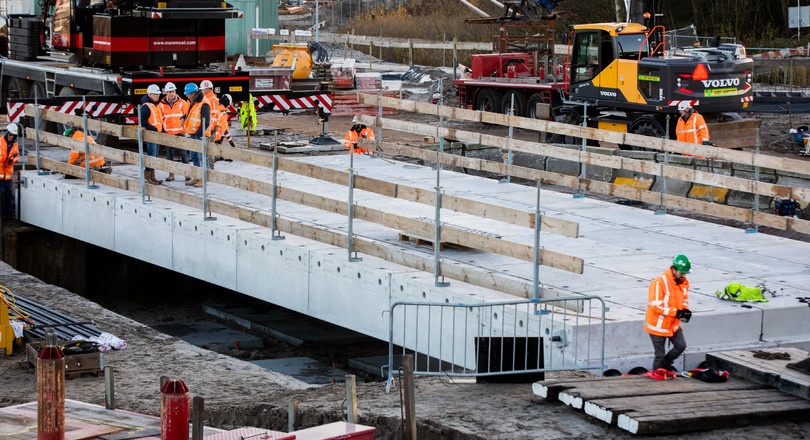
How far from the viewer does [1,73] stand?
96.7 ft

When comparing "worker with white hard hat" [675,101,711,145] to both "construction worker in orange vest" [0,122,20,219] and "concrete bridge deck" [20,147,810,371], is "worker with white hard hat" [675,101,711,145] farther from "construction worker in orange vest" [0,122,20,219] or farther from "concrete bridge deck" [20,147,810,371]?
"construction worker in orange vest" [0,122,20,219]

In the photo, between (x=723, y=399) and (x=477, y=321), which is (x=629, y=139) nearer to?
(x=477, y=321)

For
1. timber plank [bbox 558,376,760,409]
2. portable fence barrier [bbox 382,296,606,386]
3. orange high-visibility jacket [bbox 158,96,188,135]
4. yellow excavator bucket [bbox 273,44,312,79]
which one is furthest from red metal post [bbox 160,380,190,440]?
yellow excavator bucket [bbox 273,44,312,79]

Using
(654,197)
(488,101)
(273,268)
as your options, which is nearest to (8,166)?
(273,268)

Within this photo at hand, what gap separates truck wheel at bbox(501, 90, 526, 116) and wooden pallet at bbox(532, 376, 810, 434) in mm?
23821

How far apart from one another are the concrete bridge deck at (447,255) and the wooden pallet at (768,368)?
2.02 ft

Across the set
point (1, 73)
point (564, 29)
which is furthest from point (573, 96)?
point (564, 29)

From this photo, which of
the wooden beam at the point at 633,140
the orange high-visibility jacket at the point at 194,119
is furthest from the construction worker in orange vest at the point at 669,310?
the orange high-visibility jacket at the point at 194,119

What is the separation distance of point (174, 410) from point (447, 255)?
621 cm

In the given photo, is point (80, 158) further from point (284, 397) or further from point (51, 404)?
point (51, 404)

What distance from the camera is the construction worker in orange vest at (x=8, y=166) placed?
1969cm

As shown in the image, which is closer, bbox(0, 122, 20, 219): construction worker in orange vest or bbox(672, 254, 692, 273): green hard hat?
bbox(672, 254, 692, 273): green hard hat

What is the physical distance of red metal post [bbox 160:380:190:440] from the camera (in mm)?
8625

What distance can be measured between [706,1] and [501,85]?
59.2 ft
